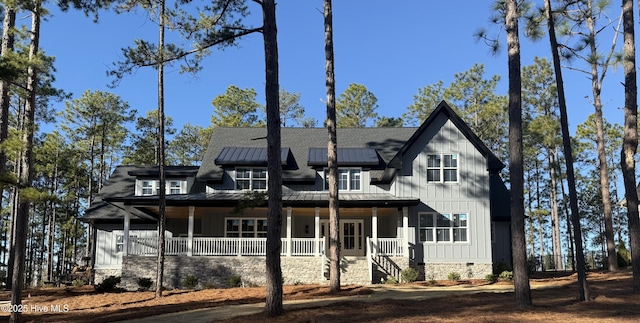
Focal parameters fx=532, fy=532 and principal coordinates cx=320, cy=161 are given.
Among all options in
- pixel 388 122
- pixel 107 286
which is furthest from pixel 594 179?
pixel 107 286

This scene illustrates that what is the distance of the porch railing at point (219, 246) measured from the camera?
2128cm

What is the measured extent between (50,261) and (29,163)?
2589 cm

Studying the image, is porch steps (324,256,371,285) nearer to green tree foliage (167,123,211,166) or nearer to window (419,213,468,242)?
window (419,213,468,242)

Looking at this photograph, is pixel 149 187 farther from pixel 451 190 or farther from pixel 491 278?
pixel 491 278

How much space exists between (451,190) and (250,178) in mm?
8977

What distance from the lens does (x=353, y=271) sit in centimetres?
2084

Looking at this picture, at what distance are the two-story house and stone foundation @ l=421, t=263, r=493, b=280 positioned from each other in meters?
0.04

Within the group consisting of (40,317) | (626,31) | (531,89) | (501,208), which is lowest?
(40,317)

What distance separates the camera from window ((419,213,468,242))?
2250cm

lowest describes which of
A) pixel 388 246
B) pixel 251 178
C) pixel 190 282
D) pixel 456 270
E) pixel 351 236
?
pixel 190 282

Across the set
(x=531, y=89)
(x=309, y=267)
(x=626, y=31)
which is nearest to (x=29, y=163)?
(x=309, y=267)

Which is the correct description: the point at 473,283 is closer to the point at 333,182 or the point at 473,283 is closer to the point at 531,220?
the point at 333,182

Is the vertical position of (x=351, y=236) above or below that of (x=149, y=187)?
below

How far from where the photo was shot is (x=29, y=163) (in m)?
13.1
